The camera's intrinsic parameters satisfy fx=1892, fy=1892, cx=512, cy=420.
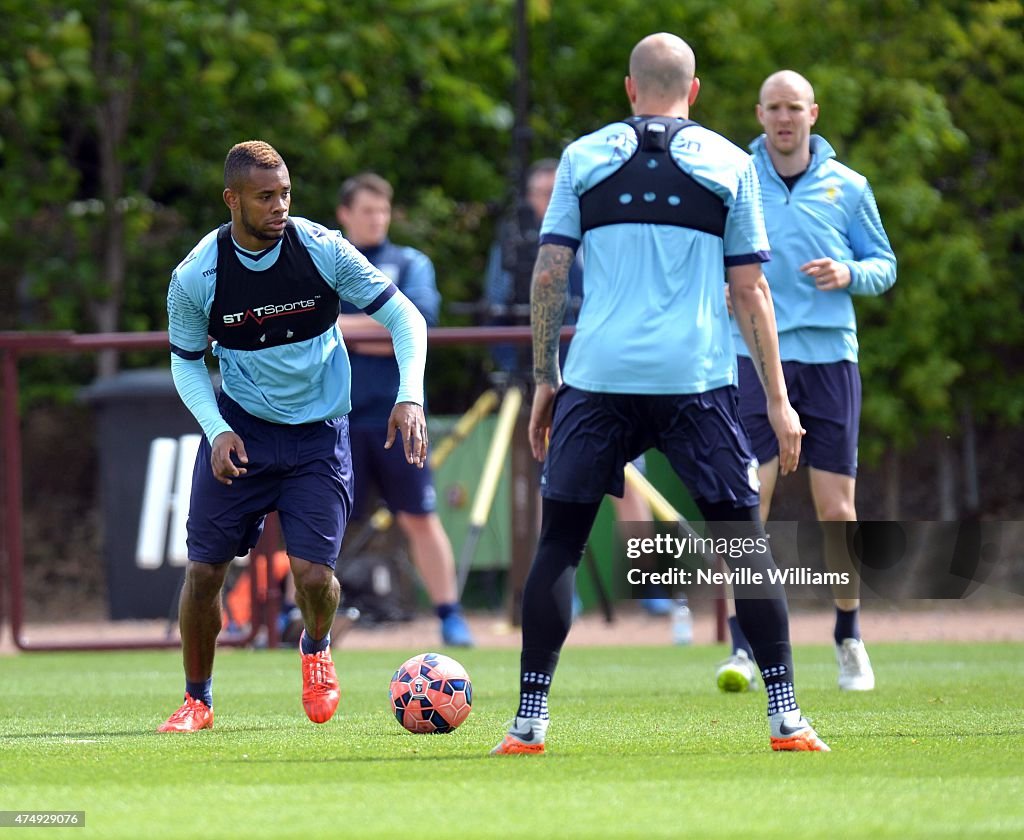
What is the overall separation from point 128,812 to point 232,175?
2.48 meters

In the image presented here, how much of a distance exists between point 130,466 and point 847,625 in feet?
21.4

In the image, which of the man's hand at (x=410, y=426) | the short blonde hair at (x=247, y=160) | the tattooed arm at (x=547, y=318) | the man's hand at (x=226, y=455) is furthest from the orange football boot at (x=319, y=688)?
the short blonde hair at (x=247, y=160)

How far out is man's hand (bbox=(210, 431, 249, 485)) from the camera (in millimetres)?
6324

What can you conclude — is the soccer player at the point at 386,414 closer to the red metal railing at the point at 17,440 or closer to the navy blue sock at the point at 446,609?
the navy blue sock at the point at 446,609

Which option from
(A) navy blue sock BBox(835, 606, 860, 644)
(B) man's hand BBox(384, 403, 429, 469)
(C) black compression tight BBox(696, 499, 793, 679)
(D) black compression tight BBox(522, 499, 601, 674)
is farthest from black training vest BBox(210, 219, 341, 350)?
(A) navy blue sock BBox(835, 606, 860, 644)

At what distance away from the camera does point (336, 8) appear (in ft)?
48.6

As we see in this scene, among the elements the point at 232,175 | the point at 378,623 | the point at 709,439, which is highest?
the point at 232,175

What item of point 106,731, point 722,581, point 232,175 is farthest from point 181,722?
point 722,581

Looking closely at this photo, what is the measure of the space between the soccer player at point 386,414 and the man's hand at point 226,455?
4.30 m

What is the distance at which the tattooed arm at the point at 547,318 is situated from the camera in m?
5.59

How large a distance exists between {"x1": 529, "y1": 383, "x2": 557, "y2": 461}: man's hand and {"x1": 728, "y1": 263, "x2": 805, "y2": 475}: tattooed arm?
0.61m

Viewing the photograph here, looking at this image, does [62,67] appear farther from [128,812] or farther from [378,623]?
[128,812]

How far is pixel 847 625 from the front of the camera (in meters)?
8.26

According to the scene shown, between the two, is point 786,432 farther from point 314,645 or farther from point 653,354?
point 314,645
